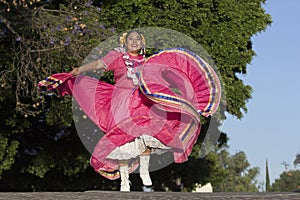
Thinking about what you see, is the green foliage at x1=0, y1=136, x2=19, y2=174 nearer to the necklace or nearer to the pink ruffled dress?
the pink ruffled dress

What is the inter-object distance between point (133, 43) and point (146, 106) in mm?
727

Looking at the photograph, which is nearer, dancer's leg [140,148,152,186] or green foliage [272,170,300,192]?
dancer's leg [140,148,152,186]

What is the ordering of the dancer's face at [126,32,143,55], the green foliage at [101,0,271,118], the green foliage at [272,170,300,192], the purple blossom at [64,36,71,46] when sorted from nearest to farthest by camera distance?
the dancer's face at [126,32,143,55]
the purple blossom at [64,36,71,46]
the green foliage at [101,0,271,118]
the green foliage at [272,170,300,192]

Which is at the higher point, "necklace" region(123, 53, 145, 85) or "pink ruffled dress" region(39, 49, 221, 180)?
"necklace" region(123, 53, 145, 85)

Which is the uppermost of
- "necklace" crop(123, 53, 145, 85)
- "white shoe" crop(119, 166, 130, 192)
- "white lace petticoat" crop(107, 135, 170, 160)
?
"necklace" crop(123, 53, 145, 85)

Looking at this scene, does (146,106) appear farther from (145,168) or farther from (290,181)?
(290,181)

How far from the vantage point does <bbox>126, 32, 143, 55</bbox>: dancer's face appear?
745 centimetres

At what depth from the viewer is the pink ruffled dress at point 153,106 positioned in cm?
715

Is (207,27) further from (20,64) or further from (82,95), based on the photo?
(82,95)

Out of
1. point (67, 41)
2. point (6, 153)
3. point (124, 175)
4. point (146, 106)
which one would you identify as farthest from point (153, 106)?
point (6, 153)

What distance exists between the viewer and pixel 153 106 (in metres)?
7.27

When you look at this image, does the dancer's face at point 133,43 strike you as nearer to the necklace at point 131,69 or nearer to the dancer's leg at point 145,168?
the necklace at point 131,69

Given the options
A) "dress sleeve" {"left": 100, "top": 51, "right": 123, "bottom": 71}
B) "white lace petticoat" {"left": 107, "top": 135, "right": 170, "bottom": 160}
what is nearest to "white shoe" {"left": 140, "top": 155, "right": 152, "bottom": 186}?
"white lace petticoat" {"left": 107, "top": 135, "right": 170, "bottom": 160}

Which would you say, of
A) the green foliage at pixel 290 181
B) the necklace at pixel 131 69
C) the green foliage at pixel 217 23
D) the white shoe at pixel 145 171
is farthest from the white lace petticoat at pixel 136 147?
the green foliage at pixel 290 181
